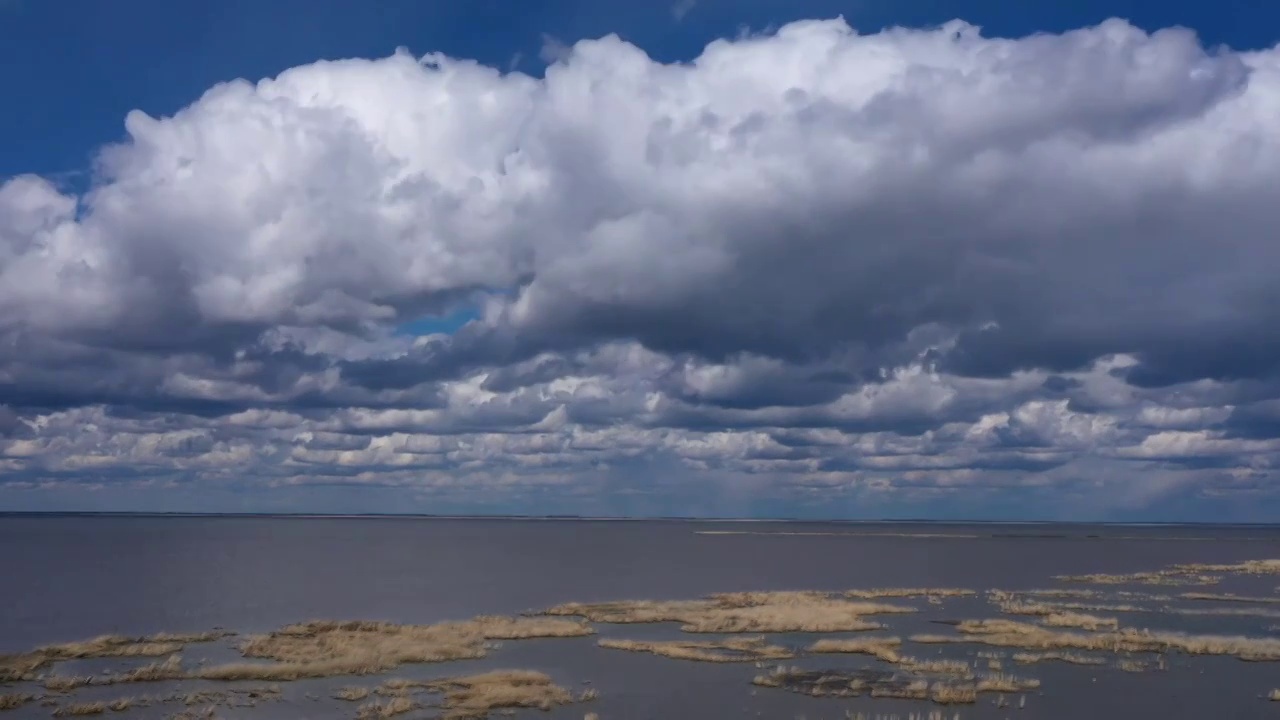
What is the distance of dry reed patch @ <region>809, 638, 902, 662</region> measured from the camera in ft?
176

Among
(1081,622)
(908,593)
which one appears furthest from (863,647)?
(908,593)

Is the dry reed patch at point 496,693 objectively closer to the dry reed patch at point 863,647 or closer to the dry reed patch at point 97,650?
the dry reed patch at point 863,647

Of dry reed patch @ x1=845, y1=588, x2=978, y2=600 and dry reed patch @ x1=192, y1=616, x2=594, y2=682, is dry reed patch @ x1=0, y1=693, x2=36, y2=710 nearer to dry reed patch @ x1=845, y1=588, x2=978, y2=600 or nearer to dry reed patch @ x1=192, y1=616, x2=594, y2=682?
dry reed patch @ x1=192, y1=616, x2=594, y2=682

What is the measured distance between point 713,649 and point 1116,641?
2210cm

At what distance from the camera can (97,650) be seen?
5553 cm

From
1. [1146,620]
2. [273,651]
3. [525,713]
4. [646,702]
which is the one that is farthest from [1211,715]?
[273,651]

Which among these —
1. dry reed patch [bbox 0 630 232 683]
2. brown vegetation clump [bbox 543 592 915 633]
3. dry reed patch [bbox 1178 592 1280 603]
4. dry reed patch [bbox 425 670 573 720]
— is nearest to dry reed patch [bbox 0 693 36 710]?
dry reed patch [bbox 0 630 232 683]

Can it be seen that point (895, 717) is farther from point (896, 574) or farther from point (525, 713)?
point (896, 574)

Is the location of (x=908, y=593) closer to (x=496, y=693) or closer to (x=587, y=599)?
(x=587, y=599)

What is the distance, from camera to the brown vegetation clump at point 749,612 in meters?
65.2

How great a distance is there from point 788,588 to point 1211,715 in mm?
68289

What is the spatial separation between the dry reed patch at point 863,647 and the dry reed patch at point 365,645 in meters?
15.7

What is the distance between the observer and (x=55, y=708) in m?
40.4

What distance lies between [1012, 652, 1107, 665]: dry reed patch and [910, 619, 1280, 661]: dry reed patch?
240 centimetres
